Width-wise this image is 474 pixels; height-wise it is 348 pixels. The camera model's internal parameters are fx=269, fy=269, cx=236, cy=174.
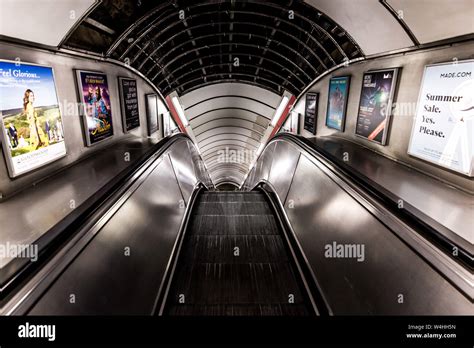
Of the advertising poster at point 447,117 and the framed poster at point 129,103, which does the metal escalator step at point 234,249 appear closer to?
the advertising poster at point 447,117

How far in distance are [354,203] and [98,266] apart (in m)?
2.75

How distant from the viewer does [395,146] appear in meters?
5.21

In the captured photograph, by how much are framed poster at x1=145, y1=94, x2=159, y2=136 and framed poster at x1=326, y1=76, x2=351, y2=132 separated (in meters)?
6.47

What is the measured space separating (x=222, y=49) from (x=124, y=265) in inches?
461

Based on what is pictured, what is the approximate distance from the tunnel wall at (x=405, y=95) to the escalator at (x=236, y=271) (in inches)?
99.7

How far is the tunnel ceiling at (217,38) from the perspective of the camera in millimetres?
6754

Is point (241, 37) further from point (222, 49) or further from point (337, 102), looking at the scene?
point (337, 102)

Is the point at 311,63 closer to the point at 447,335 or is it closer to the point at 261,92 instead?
the point at 261,92

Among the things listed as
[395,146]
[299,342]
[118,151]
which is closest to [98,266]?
[299,342]

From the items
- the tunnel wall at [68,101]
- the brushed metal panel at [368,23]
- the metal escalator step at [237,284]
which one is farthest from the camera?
the brushed metal panel at [368,23]

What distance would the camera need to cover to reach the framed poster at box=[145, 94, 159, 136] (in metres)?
10.1

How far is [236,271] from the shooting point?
12.6ft

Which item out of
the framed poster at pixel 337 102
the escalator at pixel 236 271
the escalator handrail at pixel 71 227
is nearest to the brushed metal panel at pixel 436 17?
the framed poster at pixel 337 102

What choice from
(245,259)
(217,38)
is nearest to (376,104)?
(245,259)
